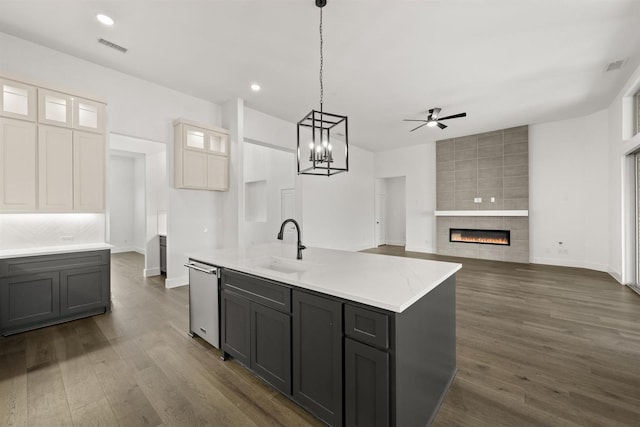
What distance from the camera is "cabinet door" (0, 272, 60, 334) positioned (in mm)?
2904

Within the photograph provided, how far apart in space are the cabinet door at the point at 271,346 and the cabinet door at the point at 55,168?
9.94 feet

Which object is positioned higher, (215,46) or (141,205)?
(215,46)

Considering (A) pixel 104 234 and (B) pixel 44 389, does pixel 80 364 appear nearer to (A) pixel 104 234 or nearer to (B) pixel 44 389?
(B) pixel 44 389

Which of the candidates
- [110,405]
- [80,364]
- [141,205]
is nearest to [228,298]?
[110,405]

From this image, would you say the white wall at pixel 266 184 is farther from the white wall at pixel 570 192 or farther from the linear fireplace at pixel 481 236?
the white wall at pixel 570 192

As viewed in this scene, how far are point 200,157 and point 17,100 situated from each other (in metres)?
2.18

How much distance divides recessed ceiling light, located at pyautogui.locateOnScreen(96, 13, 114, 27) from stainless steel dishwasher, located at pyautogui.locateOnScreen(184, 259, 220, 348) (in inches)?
108

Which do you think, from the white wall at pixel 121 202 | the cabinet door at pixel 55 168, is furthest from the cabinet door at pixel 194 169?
the white wall at pixel 121 202

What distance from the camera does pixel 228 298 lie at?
235cm

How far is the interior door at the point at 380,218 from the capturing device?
9531 mm

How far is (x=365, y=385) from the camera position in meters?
1.42

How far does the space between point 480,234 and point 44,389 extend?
8367 mm

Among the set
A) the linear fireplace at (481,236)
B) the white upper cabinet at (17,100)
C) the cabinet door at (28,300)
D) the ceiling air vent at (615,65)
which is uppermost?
the ceiling air vent at (615,65)

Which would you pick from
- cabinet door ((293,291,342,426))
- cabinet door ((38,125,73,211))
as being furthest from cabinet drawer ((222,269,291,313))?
cabinet door ((38,125,73,211))
